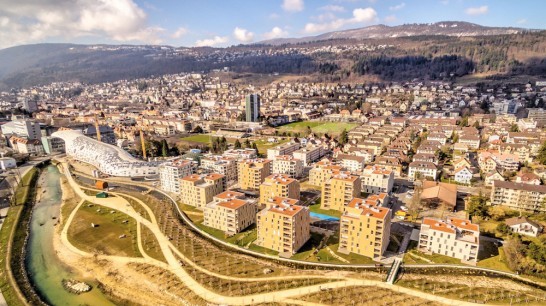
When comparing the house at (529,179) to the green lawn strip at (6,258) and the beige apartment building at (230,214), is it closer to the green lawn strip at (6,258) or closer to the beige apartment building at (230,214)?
the beige apartment building at (230,214)

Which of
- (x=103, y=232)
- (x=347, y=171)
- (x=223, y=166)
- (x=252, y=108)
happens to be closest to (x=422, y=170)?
(x=347, y=171)

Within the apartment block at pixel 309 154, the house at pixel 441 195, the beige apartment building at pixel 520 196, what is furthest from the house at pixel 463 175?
the apartment block at pixel 309 154

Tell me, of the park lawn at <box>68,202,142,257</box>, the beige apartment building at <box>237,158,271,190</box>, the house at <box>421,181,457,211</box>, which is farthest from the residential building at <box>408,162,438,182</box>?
the park lawn at <box>68,202,142,257</box>

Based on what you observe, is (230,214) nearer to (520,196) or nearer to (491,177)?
(520,196)

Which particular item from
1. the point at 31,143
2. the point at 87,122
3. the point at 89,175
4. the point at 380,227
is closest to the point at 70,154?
the point at 31,143

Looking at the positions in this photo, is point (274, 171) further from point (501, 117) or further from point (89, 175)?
point (501, 117)
